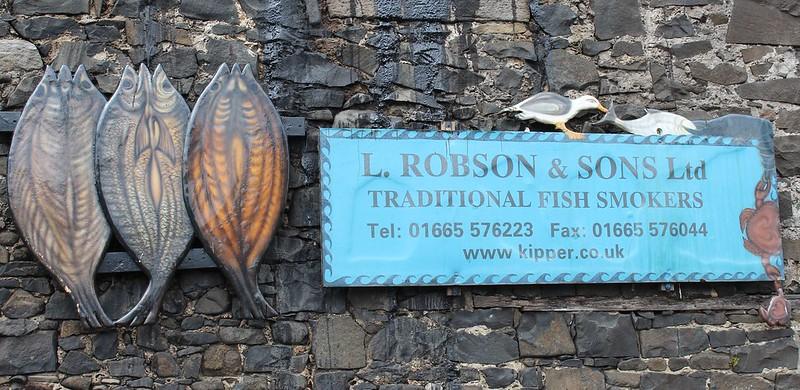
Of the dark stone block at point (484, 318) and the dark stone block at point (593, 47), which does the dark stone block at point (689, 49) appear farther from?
the dark stone block at point (484, 318)

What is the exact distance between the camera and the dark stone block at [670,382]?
14.9 ft

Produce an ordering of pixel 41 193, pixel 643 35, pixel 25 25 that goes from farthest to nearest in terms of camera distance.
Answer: pixel 643 35, pixel 25 25, pixel 41 193

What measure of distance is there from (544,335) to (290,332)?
122 centimetres

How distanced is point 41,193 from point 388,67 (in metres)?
1.76

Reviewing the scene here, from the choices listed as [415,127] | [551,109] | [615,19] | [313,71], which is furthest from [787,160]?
[313,71]

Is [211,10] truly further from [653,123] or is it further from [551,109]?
[653,123]

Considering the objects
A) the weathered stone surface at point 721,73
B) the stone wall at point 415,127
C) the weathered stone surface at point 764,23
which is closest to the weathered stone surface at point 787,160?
the stone wall at point 415,127

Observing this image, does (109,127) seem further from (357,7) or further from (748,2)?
(748,2)

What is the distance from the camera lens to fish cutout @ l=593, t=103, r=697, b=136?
188 inches

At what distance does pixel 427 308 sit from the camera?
14.6ft

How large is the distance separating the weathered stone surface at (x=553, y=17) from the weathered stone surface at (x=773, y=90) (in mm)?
997

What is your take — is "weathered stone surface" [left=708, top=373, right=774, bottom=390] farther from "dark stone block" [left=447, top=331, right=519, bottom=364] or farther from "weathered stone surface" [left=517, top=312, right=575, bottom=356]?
"dark stone block" [left=447, top=331, right=519, bottom=364]

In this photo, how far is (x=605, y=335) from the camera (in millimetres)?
4539

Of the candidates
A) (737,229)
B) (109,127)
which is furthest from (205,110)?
(737,229)
